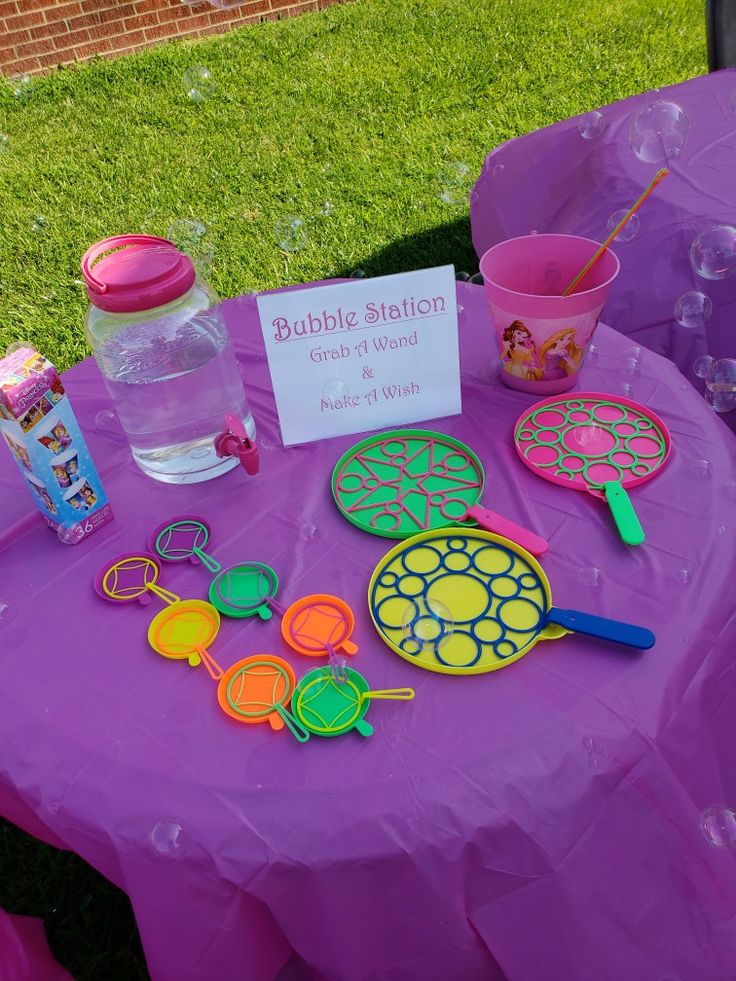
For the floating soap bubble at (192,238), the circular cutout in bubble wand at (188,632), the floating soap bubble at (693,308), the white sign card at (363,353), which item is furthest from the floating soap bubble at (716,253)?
the floating soap bubble at (192,238)

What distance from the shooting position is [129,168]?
3.94 meters

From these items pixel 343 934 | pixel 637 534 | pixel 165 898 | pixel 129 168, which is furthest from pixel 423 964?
pixel 129 168

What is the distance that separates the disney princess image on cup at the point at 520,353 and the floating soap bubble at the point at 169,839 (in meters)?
0.84

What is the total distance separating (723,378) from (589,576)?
867 mm

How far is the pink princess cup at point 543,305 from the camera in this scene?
1.19m

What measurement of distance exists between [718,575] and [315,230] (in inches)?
111

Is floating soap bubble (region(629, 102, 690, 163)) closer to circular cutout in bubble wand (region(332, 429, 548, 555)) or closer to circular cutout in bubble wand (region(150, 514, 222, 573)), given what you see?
circular cutout in bubble wand (region(332, 429, 548, 555))

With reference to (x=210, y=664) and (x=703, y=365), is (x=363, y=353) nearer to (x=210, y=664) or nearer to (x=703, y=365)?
(x=210, y=664)

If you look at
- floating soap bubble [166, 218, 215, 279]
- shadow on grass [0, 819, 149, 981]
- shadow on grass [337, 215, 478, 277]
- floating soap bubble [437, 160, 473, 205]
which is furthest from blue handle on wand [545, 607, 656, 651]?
floating soap bubble [437, 160, 473, 205]

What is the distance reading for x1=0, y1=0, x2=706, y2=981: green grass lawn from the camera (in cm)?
335

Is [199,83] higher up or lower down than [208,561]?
lower down

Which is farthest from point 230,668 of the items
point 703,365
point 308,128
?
point 308,128

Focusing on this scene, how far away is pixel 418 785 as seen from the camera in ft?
2.73

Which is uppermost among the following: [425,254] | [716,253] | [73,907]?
[716,253]
